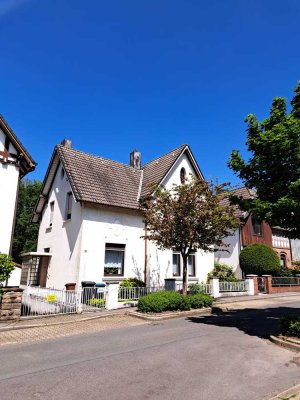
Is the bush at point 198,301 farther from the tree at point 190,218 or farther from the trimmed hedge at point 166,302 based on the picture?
the tree at point 190,218

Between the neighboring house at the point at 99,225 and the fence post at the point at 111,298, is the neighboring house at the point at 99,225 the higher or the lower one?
the higher one

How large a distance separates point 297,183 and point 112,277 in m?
12.6

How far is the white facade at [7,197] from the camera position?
50.6 ft

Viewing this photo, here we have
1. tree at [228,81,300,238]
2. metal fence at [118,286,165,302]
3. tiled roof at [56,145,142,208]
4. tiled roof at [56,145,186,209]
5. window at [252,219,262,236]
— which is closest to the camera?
tree at [228,81,300,238]

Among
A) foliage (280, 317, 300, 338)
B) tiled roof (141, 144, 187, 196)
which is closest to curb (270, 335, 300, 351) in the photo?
foliage (280, 317, 300, 338)

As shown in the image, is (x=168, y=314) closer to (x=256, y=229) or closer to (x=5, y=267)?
(x=5, y=267)

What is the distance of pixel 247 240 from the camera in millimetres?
30438

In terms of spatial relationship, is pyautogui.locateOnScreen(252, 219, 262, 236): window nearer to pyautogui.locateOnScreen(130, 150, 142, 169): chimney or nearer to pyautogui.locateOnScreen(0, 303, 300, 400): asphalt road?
pyautogui.locateOnScreen(130, 150, 142, 169): chimney

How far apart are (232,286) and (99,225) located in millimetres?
10181

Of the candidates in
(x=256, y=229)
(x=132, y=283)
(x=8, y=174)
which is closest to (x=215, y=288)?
(x=132, y=283)

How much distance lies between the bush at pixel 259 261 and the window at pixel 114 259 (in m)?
13.1

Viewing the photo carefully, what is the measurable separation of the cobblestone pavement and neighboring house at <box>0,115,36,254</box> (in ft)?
17.7

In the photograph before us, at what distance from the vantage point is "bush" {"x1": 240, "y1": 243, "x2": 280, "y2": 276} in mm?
27250

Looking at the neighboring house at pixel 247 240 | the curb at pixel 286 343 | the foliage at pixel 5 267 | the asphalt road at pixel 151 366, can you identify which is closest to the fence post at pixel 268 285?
the neighboring house at pixel 247 240
